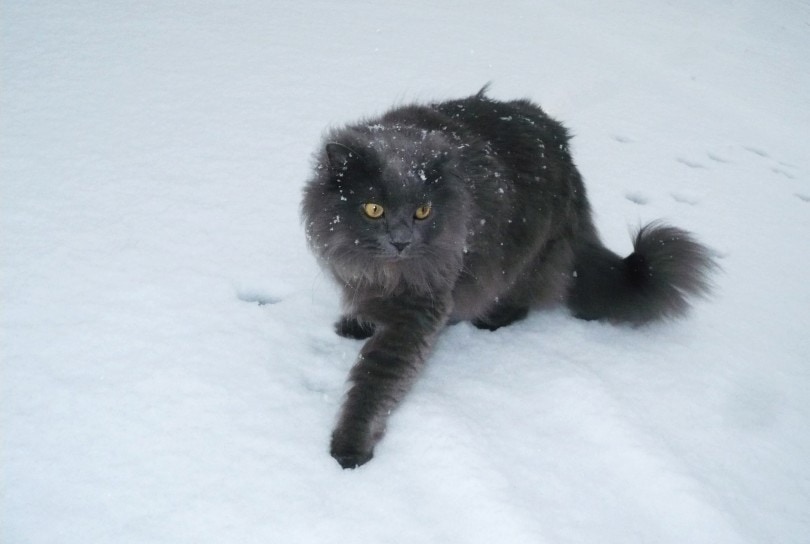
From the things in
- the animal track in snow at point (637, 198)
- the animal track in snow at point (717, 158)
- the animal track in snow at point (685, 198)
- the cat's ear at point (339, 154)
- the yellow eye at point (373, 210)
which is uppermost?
the cat's ear at point (339, 154)

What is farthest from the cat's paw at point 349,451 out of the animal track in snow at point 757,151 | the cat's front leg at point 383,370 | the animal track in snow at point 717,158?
the animal track in snow at point 757,151

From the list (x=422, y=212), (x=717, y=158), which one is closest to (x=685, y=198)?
(x=717, y=158)

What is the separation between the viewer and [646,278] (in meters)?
2.10

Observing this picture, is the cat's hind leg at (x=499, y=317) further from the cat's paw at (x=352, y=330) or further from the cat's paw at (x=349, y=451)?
the cat's paw at (x=349, y=451)

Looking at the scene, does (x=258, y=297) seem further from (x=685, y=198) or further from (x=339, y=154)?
(x=685, y=198)

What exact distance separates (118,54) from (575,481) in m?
3.77

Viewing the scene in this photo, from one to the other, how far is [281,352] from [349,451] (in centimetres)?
49

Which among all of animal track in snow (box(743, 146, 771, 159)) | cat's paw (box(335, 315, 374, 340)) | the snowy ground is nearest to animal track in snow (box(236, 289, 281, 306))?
the snowy ground

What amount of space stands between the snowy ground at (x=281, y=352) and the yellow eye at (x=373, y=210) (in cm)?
56

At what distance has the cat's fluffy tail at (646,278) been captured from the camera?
6.82 feet

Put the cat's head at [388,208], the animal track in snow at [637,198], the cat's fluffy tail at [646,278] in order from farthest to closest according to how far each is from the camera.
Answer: the animal track in snow at [637,198] → the cat's fluffy tail at [646,278] → the cat's head at [388,208]

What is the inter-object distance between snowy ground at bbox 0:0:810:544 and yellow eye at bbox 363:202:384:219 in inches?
22.2

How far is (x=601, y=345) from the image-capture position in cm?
205

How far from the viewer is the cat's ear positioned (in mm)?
1640
